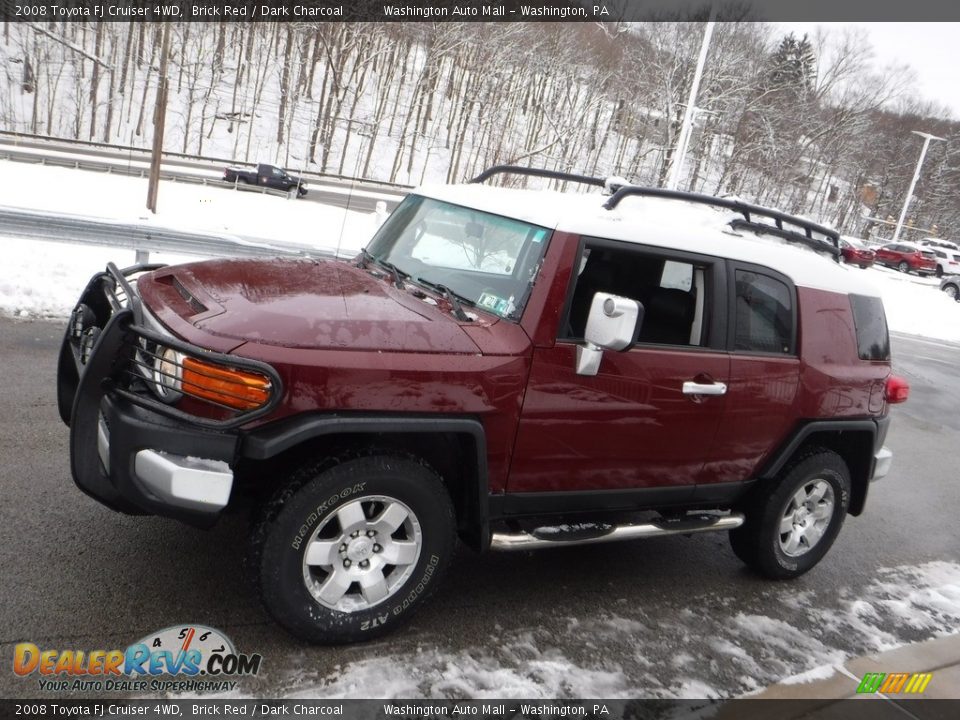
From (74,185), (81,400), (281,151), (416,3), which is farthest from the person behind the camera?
(281,151)

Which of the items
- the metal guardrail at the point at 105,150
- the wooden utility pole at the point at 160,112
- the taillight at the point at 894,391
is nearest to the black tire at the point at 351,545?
the taillight at the point at 894,391

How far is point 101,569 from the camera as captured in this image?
361 cm

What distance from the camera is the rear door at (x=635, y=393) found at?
3.57 metres

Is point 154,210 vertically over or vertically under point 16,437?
under

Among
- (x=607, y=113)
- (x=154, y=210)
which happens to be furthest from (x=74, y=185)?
(x=607, y=113)

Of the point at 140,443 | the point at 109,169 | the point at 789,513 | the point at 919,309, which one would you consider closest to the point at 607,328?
the point at 140,443

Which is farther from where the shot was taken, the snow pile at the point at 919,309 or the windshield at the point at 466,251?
the snow pile at the point at 919,309

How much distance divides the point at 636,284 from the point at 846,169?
213ft

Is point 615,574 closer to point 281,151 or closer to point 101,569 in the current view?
point 101,569

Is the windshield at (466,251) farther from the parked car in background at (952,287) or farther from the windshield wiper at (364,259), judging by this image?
the parked car in background at (952,287)

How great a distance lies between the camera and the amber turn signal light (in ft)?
9.53

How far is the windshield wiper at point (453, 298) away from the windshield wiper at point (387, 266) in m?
0.10

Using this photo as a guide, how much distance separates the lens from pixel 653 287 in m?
4.15

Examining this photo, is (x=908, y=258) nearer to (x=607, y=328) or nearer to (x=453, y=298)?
(x=607, y=328)
